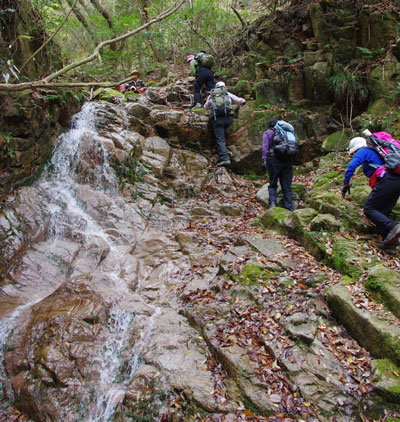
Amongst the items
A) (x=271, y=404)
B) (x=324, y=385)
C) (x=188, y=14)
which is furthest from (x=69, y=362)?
(x=188, y=14)

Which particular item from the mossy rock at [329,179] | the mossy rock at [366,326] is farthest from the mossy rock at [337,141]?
the mossy rock at [366,326]

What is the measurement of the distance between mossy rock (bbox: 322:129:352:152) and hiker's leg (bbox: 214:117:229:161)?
11.4 ft

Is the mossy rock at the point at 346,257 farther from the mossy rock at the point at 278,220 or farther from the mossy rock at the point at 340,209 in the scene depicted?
the mossy rock at the point at 278,220

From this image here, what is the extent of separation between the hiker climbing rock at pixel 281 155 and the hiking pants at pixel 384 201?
2.75 meters

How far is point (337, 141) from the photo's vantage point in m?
9.62

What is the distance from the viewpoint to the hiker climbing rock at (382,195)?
15.8ft

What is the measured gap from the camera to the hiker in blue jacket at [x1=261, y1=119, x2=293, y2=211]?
7684 mm

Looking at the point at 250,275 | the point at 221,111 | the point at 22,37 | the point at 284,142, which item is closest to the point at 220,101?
the point at 221,111

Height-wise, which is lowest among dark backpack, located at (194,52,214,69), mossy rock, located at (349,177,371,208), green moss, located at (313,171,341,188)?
green moss, located at (313,171,341,188)

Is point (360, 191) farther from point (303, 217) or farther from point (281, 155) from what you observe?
point (281, 155)

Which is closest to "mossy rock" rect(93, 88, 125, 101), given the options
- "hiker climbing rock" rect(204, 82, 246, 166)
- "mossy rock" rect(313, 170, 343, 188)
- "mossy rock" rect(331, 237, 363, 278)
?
"hiker climbing rock" rect(204, 82, 246, 166)

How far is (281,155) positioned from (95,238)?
530cm

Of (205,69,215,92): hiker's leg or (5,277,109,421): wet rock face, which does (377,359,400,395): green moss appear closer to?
(5,277,109,421): wet rock face

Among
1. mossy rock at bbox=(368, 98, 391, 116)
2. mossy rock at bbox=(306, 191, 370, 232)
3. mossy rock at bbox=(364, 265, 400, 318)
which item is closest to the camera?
mossy rock at bbox=(364, 265, 400, 318)
